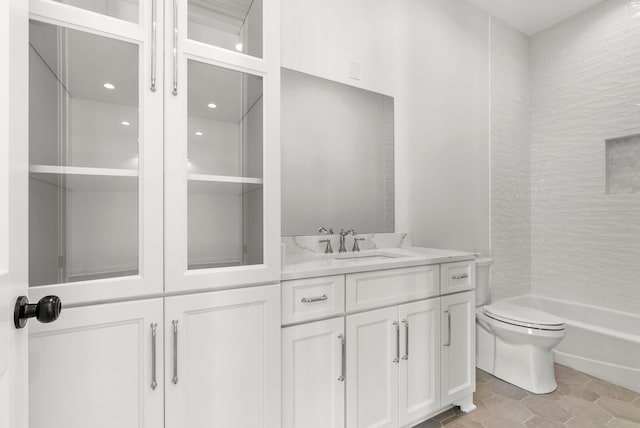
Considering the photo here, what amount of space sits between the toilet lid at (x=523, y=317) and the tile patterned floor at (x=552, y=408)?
46cm

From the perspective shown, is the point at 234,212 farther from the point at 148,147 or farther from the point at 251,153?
the point at 148,147

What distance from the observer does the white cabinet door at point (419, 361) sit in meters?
1.50

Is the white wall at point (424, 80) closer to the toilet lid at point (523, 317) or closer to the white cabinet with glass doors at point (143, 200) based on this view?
the toilet lid at point (523, 317)

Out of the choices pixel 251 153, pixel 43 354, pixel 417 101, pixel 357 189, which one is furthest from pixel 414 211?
pixel 43 354

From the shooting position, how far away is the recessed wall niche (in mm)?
2404

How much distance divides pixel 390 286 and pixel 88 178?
1.26 m

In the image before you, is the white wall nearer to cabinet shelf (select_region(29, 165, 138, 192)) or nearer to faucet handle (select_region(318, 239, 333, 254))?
faucet handle (select_region(318, 239, 333, 254))

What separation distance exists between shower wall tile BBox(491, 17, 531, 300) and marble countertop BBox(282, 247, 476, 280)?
1.26 meters

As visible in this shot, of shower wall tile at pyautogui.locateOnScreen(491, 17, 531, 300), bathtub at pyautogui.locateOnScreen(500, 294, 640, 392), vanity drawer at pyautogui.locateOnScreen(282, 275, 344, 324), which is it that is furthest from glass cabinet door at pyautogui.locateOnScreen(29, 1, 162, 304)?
bathtub at pyautogui.locateOnScreen(500, 294, 640, 392)

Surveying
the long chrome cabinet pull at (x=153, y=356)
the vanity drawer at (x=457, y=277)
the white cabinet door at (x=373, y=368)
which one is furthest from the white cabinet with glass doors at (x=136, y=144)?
the vanity drawer at (x=457, y=277)

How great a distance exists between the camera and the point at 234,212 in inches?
46.1

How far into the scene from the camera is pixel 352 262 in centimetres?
154

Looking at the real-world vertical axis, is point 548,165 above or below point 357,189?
above

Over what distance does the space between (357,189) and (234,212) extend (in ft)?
3.45
